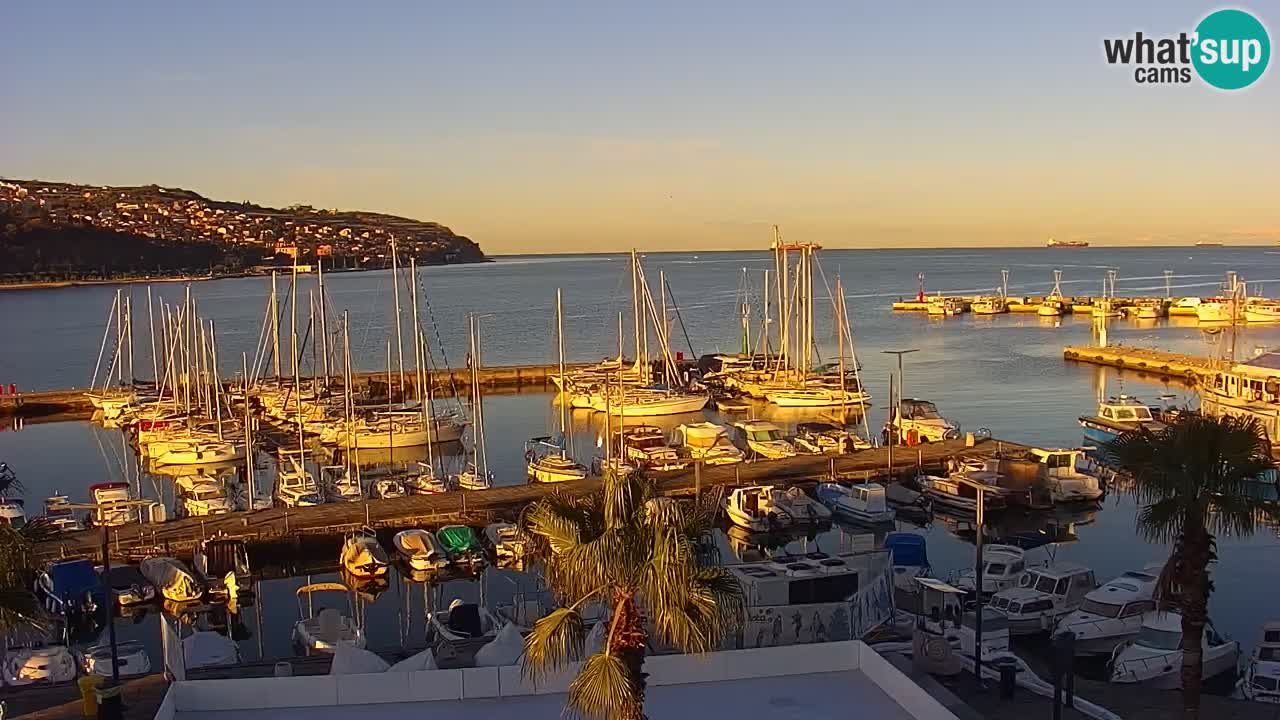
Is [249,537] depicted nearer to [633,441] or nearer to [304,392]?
[633,441]

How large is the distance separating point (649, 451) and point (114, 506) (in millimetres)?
17552

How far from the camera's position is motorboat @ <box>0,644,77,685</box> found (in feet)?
67.6

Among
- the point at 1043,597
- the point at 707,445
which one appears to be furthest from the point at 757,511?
the point at 1043,597

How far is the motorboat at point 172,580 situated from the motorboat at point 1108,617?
19317 millimetres

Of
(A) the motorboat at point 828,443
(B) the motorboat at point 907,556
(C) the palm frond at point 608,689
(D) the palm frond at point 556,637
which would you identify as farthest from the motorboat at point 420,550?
(C) the palm frond at point 608,689

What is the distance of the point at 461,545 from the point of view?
30.2m

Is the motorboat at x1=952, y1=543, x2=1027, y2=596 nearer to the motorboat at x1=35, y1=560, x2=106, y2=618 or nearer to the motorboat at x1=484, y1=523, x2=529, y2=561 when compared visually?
the motorboat at x1=484, y1=523, x2=529, y2=561

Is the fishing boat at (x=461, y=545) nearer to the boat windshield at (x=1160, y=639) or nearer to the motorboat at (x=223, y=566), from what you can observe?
the motorboat at (x=223, y=566)

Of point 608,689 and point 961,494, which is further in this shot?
point 961,494

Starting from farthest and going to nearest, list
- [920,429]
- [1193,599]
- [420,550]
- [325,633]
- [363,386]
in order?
[363,386] < [920,429] < [420,550] < [325,633] < [1193,599]

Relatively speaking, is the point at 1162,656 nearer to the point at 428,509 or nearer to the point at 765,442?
the point at 428,509

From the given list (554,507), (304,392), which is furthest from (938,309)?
(554,507)

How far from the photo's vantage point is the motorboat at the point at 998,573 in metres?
25.5

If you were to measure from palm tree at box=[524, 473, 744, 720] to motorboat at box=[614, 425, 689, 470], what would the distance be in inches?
1153
